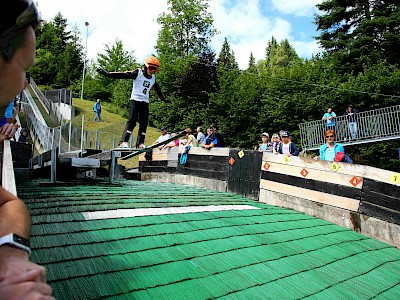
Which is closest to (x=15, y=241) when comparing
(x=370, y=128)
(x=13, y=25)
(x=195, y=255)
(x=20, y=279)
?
(x=20, y=279)

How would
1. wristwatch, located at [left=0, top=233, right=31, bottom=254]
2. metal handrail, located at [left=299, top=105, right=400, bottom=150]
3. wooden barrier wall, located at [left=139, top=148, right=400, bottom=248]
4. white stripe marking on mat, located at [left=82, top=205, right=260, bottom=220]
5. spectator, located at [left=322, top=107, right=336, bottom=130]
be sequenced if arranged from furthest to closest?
metal handrail, located at [left=299, top=105, right=400, bottom=150], spectator, located at [left=322, top=107, right=336, bottom=130], wooden barrier wall, located at [left=139, top=148, right=400, bottom=248], white stripe marking on mat, located at [left=82, top=205, right=260, bottom=220], wristwatch, located at [left=0, top=233, right=31, bottom=254]

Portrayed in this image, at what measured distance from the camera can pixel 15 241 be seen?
0.85m

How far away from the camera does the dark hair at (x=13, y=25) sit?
776 mm

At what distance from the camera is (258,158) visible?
7309 millimetres

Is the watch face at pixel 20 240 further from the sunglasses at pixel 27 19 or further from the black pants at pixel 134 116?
the black pants at pixel 134 116

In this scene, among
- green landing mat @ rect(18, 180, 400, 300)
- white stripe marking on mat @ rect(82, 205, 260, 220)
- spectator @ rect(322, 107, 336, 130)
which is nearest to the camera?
green landing mat @ rect(18, 180, 400, 300)

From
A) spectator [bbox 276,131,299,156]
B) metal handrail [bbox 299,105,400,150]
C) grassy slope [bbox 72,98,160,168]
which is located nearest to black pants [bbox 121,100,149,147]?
spectator [bbox 276,131,299,156]

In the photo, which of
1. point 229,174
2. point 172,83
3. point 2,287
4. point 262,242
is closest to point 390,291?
point 262,242

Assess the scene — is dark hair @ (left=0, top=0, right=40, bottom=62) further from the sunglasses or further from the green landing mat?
the green landing mat

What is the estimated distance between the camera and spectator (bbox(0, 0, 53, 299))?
72 cm

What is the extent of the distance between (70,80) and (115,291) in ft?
183

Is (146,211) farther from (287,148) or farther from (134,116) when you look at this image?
(287,148)

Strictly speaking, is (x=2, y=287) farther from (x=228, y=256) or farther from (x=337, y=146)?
(x=337, y=146)

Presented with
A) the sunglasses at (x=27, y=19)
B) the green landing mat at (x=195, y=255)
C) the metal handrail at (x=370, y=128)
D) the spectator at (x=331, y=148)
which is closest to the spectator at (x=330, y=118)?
the metal handrail at (x=370, y=128)
